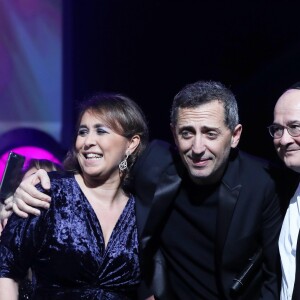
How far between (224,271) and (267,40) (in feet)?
5.33

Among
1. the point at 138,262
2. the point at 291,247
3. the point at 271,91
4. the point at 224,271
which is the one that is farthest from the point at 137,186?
the point at 271,91

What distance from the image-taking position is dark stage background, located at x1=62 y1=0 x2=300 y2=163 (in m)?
3.88

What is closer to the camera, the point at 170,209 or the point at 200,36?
the point at 170,209

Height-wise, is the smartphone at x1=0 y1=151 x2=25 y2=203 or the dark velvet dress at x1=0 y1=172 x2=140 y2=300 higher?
the smartphone at x1=0 y1=151 x2=25 y2=203

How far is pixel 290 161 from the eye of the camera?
2.54m

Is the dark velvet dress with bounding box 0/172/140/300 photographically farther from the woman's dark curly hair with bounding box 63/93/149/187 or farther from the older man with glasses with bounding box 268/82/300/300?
the older man with glasses with bounding box 268/82/300/300

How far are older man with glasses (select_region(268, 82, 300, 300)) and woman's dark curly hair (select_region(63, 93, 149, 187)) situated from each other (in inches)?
21.3

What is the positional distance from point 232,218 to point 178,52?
5.13ft

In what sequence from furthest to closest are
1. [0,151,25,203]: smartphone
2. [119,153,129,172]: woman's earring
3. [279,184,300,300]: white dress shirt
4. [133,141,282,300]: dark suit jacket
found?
1. [0,151,25,203]: smartphone
2. [119,153,129,172]: woman's earring
3. [133,141,282,300]: dark suit jacket
4. [279,184,300,300]: white dress shirt

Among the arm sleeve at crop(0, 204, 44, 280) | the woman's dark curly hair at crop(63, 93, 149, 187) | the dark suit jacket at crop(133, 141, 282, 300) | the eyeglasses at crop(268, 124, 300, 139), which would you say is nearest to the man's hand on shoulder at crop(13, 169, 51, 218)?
the arm sleeve at crop(0, 204, 44, 280)

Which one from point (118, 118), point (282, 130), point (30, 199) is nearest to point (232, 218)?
point (282, 130)

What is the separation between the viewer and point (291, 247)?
2543 mm

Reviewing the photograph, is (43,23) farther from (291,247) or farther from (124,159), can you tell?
(291,247)

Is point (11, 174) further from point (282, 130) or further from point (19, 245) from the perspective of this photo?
point (282, 130)
